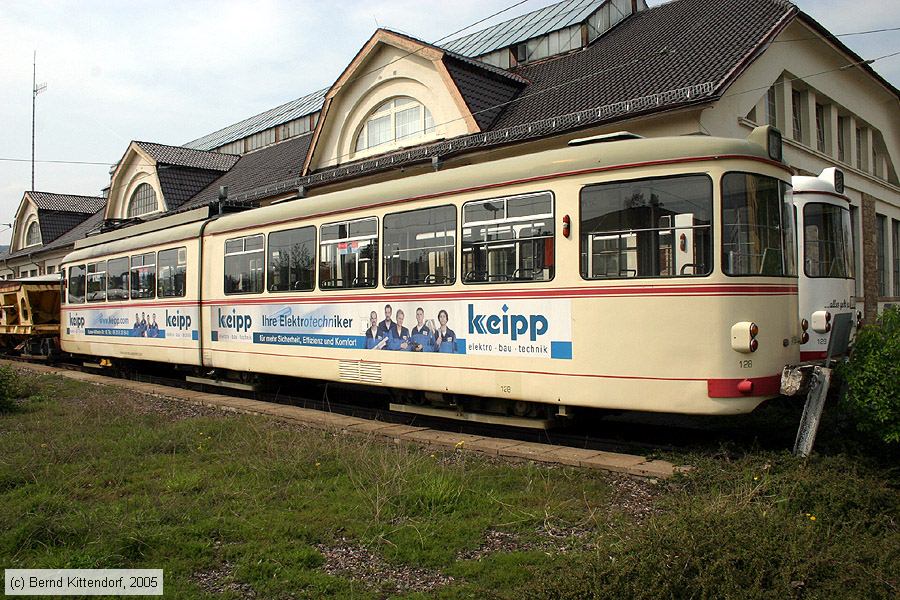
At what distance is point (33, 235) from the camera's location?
4916 centimetres

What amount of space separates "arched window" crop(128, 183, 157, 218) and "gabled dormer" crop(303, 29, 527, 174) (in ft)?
51.6

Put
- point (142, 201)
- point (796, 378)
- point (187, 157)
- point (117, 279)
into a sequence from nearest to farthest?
point (796, 378) < point (117, 279) < point (187, 157) < point (142, 201)

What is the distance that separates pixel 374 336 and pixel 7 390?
5917 millimetres

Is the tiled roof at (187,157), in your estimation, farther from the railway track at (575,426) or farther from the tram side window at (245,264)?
the railway track at (575,426)

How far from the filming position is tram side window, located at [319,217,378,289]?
411 inches

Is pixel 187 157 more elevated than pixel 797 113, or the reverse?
pixel 187 157

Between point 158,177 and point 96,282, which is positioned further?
point 158,177

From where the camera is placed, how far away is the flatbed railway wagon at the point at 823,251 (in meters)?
9.41

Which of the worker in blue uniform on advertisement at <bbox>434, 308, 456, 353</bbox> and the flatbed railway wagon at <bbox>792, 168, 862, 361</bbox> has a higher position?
the flatbed railway wagon at <bbox>792, 168, 862, 361</bbox>

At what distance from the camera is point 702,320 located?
7348 millimetres

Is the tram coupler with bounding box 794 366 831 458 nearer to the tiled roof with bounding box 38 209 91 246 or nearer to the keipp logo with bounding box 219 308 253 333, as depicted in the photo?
the keipp logo with bounding box 219 308 253 333

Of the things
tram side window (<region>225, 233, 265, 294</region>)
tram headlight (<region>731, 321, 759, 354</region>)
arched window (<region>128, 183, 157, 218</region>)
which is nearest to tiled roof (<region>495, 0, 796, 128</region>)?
tram headlight (<region>731, 321, 759, 354</region>)

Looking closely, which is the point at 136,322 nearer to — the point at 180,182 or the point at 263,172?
the point at 263,172

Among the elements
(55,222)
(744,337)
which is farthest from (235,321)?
(55,222)
